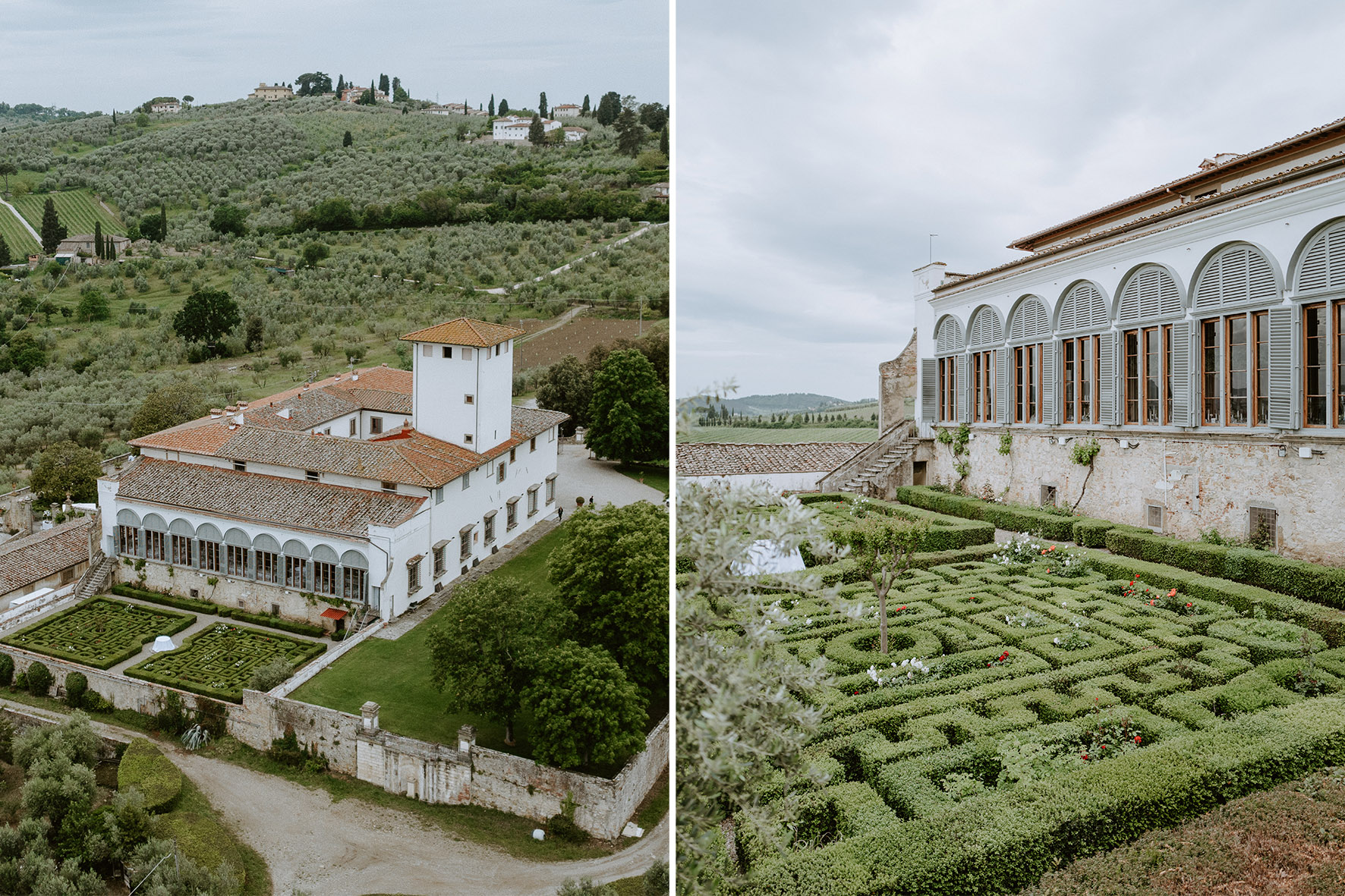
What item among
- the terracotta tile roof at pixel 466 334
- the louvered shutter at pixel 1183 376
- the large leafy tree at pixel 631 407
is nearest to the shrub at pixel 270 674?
the terracotta tile roof at pixel 466 334

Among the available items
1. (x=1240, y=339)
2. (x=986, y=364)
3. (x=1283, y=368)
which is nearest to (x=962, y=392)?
(x=986, y=364)

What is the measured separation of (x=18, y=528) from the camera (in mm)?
5816

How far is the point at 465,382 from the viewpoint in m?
8.25

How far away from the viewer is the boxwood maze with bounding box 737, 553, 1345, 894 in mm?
2381

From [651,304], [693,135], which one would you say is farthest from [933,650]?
[651,304]

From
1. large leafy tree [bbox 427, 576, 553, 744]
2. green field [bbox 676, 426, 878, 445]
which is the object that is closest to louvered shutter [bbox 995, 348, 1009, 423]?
green field [bbox 676, 426, 878, 445]

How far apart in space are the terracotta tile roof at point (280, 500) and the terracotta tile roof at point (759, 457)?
5.80 metres

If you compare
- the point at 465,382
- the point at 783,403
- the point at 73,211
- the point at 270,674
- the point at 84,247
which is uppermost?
the point at 73,211

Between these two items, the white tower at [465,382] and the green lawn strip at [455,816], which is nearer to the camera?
the green lawn strip at [455,816]

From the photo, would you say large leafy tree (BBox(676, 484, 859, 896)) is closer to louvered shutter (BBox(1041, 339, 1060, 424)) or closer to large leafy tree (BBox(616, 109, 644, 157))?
louvered shutter (BBox(1041, 339, 1060, 424))

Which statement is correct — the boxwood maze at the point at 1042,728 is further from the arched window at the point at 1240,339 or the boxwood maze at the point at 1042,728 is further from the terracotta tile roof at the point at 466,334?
the terracotta tile roof at the point at 466,334

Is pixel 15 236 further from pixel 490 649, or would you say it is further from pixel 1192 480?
pixel 1192 480

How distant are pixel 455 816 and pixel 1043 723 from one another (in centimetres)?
483

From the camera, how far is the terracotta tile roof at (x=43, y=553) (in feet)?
19.0
